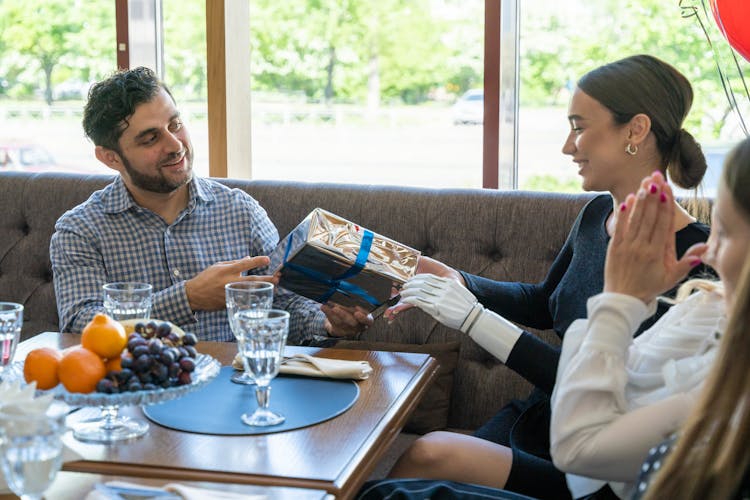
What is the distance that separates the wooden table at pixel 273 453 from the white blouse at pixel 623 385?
0.92 feet

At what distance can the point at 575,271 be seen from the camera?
218cm

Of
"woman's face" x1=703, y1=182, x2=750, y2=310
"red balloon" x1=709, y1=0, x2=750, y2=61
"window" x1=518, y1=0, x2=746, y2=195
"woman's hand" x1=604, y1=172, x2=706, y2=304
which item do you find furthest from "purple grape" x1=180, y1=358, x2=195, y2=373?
"window" x1=518, y1=0, x2=746, y2=195

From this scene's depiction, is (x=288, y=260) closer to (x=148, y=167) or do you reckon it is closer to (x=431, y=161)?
(x=148, y=167)

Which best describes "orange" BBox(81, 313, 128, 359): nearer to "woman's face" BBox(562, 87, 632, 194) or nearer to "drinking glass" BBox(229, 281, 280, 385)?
"drinking glass" BBox(229, 281, 280, 385)

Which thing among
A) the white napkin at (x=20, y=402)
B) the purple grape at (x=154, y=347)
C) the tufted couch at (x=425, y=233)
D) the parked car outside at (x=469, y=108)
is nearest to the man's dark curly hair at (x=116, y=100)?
the tufted couch at (x=425, y=233)

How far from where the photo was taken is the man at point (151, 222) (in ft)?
7.89

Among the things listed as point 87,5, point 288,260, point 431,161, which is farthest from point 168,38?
point 288,260

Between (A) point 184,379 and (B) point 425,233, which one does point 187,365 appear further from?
(B) point 425,233

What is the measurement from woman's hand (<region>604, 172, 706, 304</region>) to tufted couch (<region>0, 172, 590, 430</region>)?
1.00 m

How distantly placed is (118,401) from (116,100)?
4.43 feet

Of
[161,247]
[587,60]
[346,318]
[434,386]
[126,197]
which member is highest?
[587,60]

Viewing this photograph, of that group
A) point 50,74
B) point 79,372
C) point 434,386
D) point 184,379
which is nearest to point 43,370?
point 79,372

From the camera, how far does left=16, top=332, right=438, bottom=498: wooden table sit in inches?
52.2

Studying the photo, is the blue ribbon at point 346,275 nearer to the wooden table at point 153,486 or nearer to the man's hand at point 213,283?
the man's hand at point 213,283
